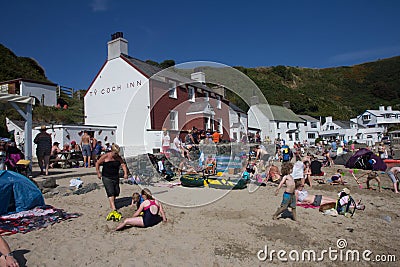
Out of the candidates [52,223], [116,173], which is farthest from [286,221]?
[52,223]

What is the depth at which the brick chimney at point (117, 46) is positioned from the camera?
20.0 metres

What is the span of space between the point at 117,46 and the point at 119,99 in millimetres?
4114

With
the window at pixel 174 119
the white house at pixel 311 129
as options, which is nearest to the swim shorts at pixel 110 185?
the window at pixel 174 119

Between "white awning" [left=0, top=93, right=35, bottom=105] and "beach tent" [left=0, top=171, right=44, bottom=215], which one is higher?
"white awning" [left=0, top=93, right=35, bottom=105]

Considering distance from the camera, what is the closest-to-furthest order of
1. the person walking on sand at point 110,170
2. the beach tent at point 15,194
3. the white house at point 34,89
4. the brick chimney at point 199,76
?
the beach tent at point 15,194 → the person walking on sand at point 110,170 → the brick chimney at point 199,76 → the white house at point 34,89

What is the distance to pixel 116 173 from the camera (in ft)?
19.2

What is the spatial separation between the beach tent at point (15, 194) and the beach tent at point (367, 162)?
14134 millimetres

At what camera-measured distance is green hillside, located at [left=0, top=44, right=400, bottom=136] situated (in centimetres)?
3061

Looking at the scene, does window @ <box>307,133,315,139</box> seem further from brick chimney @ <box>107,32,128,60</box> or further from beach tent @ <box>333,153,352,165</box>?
brick chimney @ <box>107,32,128,60</box>

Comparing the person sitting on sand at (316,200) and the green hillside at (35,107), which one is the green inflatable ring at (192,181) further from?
the green hillside at (35,107)

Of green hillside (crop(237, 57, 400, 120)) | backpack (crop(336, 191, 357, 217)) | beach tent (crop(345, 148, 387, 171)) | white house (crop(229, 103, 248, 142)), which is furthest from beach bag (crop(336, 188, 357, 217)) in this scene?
green hillside (crop(237, 57, 400, 120))

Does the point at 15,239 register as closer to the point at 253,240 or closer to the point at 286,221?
the point at 253,240

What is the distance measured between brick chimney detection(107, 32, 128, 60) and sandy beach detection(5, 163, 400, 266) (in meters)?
15.3

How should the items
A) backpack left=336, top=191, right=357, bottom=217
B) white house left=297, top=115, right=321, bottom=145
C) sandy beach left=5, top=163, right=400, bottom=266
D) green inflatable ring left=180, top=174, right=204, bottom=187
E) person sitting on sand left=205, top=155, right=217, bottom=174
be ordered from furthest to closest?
white house left=297, top=115, right=321, bottom=145, person sitting on sand left=205, top=155, right=217, bottom=174, green inflatable ring left=180, top=174, right=204, bottom=187, backpack left=336, top=191, right=357, bottom=217, sandy beach left=5, top=163, right=400, bottom=266
